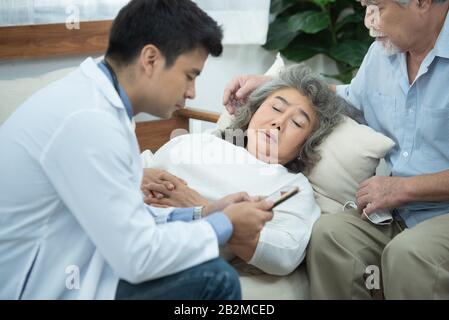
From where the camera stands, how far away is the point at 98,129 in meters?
1.12

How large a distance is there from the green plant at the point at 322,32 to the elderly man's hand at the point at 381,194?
1.25 m

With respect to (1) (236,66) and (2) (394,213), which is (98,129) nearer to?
(2) (394,213)

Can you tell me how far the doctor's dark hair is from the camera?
125 cm

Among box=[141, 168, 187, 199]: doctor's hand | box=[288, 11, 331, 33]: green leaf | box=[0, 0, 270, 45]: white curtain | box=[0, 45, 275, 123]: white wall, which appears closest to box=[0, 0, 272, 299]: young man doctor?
box=[141, 168, 187, 199]: doctor's hand

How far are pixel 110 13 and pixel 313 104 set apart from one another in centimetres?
114

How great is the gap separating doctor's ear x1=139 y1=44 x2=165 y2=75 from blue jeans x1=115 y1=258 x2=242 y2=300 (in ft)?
1.45

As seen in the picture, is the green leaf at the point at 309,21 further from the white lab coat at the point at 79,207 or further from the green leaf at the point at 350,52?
the white lab coat at the point at 79,207

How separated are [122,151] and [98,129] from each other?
6 centimetres

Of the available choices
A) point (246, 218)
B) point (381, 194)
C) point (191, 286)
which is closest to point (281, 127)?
point (381, 194)

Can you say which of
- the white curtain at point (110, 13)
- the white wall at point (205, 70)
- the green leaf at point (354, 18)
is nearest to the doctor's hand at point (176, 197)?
the white curtain at point (110, 13)

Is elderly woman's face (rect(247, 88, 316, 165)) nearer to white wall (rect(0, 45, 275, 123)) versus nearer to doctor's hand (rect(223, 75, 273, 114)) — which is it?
doctor's hand (rect(223, 75, 273, 114))

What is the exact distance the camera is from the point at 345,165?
1896 mm

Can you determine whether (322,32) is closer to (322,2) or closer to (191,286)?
(322,2)
